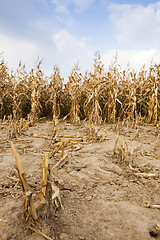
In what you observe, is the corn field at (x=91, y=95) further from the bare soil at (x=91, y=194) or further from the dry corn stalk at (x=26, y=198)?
the dry corn stalk at (x=26, y=198)

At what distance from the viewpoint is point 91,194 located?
4.57 ft

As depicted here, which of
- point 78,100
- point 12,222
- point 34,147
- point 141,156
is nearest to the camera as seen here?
point 12,222

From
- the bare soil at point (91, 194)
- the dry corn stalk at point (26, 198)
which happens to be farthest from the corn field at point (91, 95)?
the dry corn stalk at point (26, 198)

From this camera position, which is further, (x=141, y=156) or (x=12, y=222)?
(x=141, y=156)

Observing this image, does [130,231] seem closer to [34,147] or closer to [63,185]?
[63,185]

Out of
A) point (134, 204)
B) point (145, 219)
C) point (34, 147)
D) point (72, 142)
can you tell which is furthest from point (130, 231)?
point (34, 147)

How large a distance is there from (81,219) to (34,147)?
1465 millimetres

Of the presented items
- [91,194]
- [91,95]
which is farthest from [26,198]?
[91,95]

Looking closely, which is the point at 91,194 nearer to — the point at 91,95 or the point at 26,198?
the point at 26,198

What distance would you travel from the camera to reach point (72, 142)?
247 cm

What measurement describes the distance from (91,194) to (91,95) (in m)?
2.41

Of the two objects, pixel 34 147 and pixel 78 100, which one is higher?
Result: pixel 78 100

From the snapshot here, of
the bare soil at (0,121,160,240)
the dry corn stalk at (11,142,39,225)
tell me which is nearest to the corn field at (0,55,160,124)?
the bare soil at (0,121,160,240)

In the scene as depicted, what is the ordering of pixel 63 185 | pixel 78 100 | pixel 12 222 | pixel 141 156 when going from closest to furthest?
pixel 12 222, pixel 63 185, pixel 141 156, pixel 78 100
